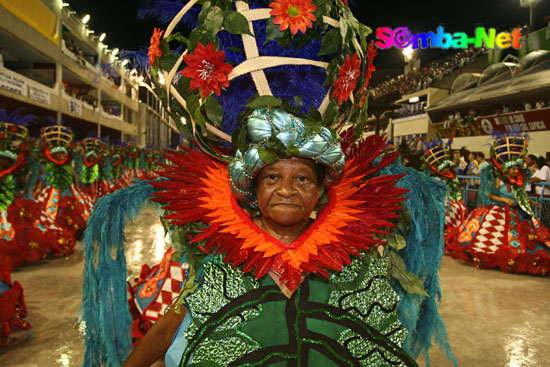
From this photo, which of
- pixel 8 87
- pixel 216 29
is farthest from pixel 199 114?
pixel 8 87

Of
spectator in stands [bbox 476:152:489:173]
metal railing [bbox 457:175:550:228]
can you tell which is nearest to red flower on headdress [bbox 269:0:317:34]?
spectator in stands [bbox 476:152:489:173]

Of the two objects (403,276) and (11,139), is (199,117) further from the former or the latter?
(11,139)

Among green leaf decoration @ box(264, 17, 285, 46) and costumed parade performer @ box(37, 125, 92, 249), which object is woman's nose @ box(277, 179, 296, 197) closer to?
green leaf decoration @ box(264, 17, 285, 46)

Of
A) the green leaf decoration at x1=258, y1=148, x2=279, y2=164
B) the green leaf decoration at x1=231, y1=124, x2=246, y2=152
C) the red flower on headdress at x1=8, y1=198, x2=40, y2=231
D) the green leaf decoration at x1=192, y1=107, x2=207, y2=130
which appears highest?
the green leaf decoration at x1=192, y1=107, x2=207, y2=130

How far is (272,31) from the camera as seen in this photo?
1452 mm

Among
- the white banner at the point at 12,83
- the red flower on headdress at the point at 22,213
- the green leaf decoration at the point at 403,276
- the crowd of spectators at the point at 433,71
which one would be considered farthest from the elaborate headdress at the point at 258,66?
the crowd of spectators at the point at 433,71

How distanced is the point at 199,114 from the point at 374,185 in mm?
791

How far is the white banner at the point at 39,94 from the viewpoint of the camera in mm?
15828

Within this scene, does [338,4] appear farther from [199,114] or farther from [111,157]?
[111,157]

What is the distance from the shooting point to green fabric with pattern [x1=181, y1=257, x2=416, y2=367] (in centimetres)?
146

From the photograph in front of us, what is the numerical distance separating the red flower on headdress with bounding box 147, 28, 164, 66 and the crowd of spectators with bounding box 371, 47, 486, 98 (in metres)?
25.0

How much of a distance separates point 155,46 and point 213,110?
322 millimetres

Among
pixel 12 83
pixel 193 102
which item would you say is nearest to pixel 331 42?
pixel 193 102

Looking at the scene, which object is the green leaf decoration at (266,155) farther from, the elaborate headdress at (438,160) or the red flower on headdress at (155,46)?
the elaborate headdress at (438,160)
